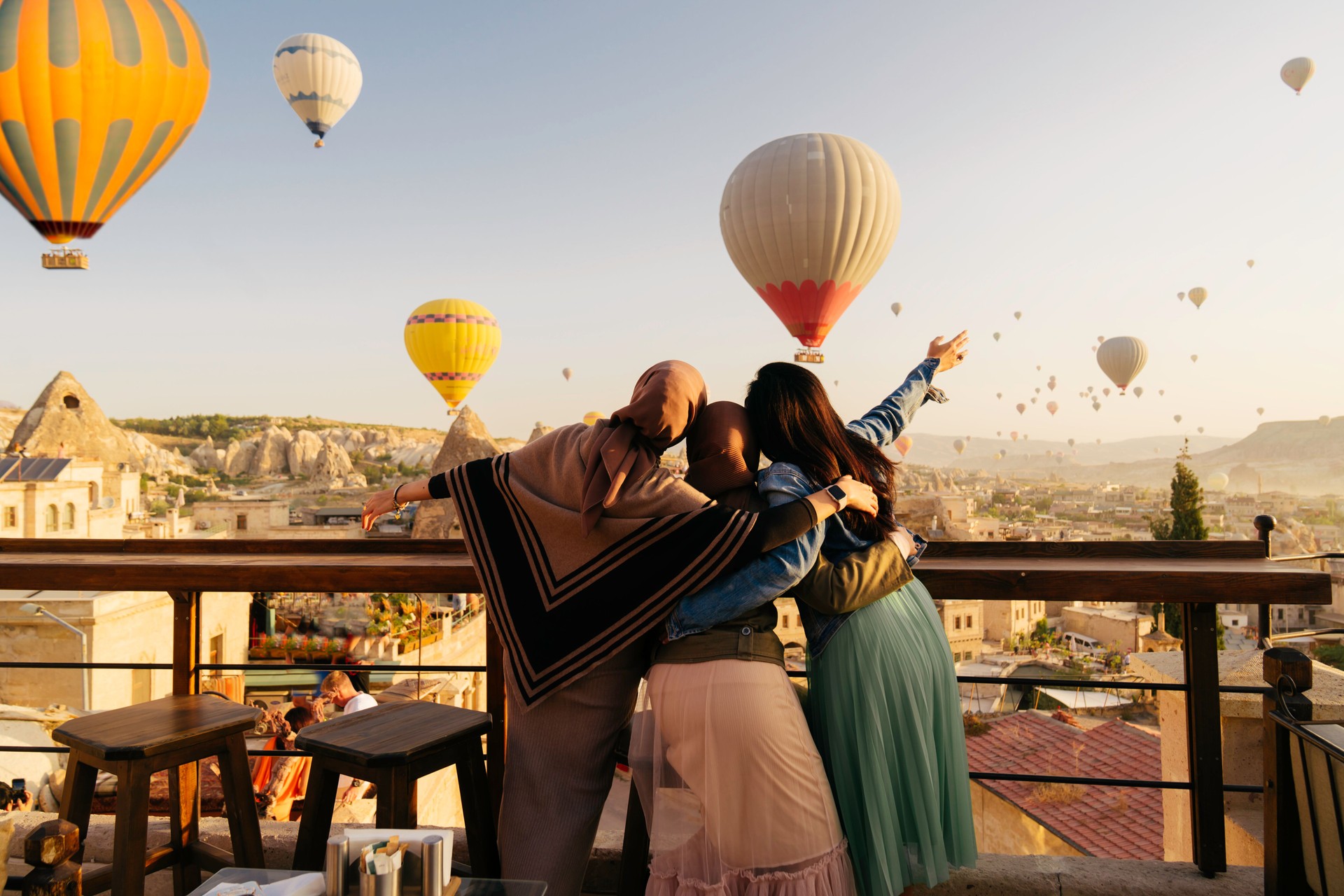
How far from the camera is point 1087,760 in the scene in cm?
1432

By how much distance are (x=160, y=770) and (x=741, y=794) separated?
1.20 metres

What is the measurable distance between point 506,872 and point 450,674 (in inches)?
643

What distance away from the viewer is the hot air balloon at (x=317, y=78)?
2127 cm

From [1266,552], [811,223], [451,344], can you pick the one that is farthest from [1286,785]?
[451,344]

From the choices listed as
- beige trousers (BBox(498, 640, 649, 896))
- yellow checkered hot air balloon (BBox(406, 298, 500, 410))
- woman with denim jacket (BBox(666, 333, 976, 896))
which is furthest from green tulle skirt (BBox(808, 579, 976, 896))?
yellow checkered hot air balloon (BBox(406, 298, 500, 410))

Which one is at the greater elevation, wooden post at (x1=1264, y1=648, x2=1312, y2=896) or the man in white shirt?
wooden post at (x1=1264, y1=648, x2=1312, y2=896)

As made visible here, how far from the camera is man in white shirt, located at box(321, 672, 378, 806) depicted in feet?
28.6

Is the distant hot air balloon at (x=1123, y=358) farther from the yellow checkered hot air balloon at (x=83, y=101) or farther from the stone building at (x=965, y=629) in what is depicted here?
the yellow checkered hot air balloon at (x=83, y=101)

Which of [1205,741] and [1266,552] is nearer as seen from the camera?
[1205,741]

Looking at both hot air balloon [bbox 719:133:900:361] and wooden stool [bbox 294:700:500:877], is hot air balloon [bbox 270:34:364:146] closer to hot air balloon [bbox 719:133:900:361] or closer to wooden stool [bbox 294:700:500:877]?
hot air balloon [bbox 719:133:900:361]

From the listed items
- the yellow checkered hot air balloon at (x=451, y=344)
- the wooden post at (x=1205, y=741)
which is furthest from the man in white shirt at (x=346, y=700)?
the yellow checkered hot air balloon at (x=451, y=344)

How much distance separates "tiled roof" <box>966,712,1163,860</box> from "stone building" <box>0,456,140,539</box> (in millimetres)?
22064

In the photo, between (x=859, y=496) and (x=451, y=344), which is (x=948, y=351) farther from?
(x=451, y=344)

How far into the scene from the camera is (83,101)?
12.2m
